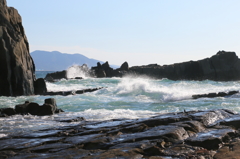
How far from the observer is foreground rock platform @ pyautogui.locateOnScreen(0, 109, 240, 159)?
220 inches

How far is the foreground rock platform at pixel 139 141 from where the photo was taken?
220 inches

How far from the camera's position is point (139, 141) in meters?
6.35

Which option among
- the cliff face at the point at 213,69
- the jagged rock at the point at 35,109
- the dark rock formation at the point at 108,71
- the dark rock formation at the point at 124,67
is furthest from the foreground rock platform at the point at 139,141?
the dark rock formation at the point at 124,67

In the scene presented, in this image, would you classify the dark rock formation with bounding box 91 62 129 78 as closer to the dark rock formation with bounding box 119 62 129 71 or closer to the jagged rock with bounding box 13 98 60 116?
the dark rock formation with bounding box 119 62 129 71

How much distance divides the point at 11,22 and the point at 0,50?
4.31 meters

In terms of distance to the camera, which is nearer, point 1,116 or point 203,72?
point 1,116

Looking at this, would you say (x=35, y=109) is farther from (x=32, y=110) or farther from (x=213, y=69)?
(x=213, y=69)

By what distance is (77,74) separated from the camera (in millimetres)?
71000

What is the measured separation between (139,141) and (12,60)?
65.6 feet

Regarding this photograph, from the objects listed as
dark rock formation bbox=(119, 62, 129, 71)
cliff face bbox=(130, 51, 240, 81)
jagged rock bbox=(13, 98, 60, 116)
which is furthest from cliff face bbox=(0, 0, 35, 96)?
dark rock formation bbox=(119, 62, 129, 71)

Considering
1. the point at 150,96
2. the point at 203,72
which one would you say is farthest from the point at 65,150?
the point at 203,72

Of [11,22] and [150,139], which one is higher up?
[11,22]

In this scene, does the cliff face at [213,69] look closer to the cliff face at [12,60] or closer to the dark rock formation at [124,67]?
the dark rock formation at [124,67]

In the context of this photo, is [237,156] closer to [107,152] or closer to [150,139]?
[150,139]
